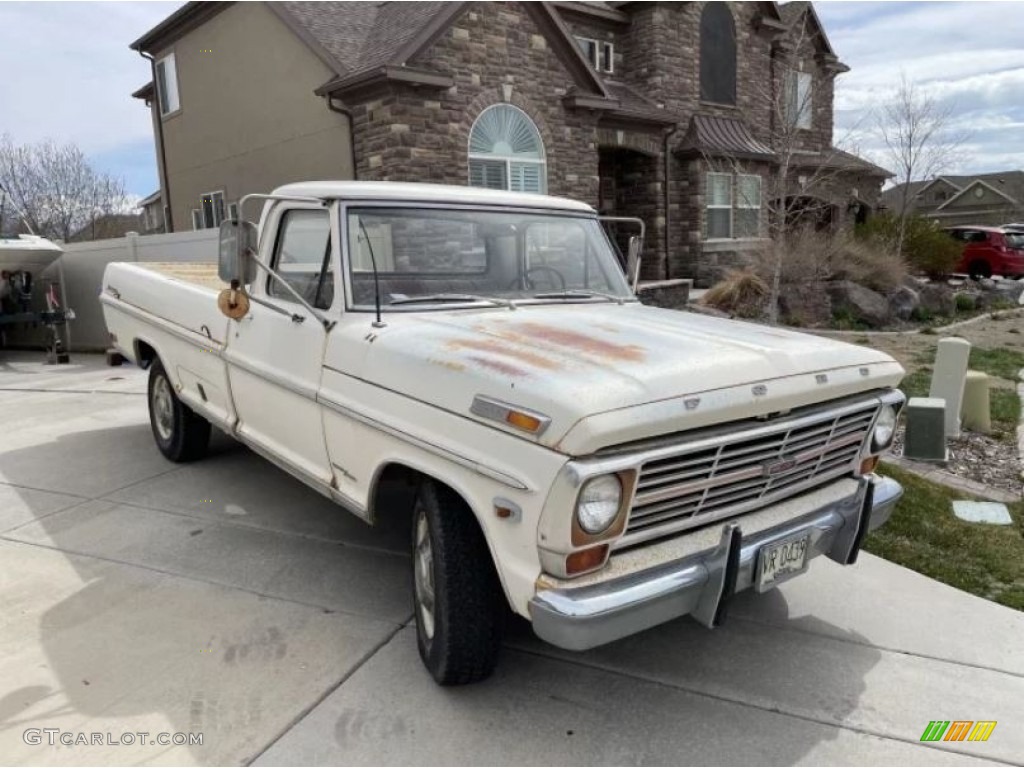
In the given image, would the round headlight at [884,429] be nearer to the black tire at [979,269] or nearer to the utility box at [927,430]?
the utility box at [927,430]

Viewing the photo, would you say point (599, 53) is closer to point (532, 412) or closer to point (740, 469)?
point (740, 469)

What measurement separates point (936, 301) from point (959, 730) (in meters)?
14.3

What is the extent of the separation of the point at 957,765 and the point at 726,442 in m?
1.33

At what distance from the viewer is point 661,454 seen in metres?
2.43

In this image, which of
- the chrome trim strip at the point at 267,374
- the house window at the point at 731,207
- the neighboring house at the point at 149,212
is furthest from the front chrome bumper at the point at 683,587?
the neighboring house at the point at 149,212

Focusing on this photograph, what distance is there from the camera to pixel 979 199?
68.4m

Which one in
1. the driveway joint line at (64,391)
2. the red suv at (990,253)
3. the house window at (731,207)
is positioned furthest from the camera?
the red suv at (990,253)

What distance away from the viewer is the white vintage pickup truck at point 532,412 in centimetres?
240

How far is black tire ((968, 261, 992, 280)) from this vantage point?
909 inches

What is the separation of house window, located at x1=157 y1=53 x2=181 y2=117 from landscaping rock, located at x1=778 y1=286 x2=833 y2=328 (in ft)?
46.1

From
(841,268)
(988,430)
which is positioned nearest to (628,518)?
(988,430)

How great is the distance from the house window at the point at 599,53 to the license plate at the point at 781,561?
54.3 ft

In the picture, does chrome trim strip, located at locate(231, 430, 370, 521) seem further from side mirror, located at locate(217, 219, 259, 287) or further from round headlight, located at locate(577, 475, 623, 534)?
round headlight, located at locate(577, 475, 623, 534)

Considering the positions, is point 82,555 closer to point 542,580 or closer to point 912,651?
point 542,580
